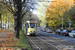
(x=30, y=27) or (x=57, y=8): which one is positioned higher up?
(x=57, y=8)

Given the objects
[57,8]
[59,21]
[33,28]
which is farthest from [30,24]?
[59,21]

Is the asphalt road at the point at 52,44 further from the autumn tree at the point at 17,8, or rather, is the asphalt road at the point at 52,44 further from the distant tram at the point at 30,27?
the distant tram at the point at 30,27

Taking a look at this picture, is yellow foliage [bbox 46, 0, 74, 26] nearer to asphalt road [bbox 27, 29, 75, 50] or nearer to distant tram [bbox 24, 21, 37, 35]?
distant tram [bbox 24, 21, 37, 35]

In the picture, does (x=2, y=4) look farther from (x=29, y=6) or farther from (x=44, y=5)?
(x=44, y=5)

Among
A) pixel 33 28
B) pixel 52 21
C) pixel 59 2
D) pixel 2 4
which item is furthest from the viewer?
pixel 52 21

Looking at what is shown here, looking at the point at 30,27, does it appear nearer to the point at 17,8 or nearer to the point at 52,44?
the point at 17,8

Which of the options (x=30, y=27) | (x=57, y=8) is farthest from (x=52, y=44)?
(x=57, y=8)

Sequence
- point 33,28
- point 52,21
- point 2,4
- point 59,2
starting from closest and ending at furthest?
point 2,4 → point 33,28 → point 59,2 → point 52,21

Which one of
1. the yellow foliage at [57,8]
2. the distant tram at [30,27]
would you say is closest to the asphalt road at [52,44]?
the distant tram at [30,27]

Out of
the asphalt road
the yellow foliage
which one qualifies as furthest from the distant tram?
the yellow foliage

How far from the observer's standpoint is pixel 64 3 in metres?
50.4

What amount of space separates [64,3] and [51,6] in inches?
180

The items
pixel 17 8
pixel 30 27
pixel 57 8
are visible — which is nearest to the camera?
pixel 17 8

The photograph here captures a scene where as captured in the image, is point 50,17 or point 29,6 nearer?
point 29,6
